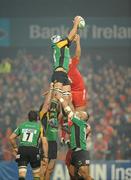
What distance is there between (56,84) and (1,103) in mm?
12475

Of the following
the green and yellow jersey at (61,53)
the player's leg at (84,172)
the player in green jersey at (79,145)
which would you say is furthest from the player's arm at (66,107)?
the player's leg at (84,172)

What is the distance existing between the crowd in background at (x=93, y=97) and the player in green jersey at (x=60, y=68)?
24.5ft

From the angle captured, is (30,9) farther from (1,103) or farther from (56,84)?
(56,84)

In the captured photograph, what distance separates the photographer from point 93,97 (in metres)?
A: 28.9

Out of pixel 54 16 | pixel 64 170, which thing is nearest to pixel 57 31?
→ pixel 54 16

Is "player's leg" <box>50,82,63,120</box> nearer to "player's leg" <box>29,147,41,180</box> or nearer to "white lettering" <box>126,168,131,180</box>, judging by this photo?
"player's leg" <box>29,147,41,180</box>

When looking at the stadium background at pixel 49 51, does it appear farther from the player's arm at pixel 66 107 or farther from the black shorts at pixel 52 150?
the player's arm at pixel 66 107

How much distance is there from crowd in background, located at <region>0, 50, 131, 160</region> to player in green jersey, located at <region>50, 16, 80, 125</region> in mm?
7478

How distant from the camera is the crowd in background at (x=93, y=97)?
24.7 metres

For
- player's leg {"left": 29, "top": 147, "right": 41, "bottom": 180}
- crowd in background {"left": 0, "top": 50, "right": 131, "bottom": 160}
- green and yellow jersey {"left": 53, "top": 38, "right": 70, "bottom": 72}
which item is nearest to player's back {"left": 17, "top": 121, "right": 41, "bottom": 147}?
player's leg {"left": 29, "top": 147, "right": 41, "bottom": 180}

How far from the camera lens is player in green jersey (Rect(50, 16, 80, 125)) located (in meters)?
16.5

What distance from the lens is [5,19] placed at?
1238 inches

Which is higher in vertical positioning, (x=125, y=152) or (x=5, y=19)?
(x=5, y=19)

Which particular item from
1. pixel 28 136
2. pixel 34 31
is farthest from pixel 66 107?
pixel 34 31
